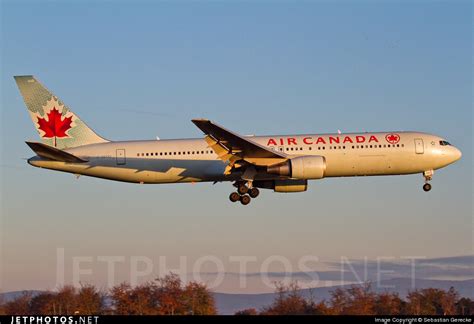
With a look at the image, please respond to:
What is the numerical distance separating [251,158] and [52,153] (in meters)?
11.6

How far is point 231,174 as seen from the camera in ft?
173

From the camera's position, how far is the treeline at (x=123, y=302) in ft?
128

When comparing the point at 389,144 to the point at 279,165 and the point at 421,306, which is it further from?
the point at 421,306

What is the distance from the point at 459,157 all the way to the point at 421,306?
1599 cm

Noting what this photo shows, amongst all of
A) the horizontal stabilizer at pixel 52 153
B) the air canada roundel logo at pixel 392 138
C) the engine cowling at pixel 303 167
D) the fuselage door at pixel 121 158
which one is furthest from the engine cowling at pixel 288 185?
the horizontal stabilizer at pixel 52 153

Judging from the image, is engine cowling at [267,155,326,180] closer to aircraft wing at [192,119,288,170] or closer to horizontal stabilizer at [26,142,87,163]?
aircraft wing at [192,119,288,170]

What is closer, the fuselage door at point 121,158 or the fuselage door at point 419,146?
the fuselage door at point 121,158

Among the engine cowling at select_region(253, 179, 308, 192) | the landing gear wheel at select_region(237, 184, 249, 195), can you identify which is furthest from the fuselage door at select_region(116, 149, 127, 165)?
the engine cowling at select_region(253, 179, 308, 192)

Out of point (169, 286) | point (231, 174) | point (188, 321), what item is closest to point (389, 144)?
point (231, 174)

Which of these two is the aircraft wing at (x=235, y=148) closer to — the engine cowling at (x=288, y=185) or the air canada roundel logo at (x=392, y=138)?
the engine cowling at (x=288, y=185)

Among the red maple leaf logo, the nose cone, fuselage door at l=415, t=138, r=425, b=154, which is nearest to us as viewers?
fuselage door at l=415, t=138, r=425, b=154

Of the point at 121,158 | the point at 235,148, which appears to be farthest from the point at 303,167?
the point at 121,158

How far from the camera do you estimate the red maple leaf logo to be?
178ft

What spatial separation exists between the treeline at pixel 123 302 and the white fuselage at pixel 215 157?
11637mm
